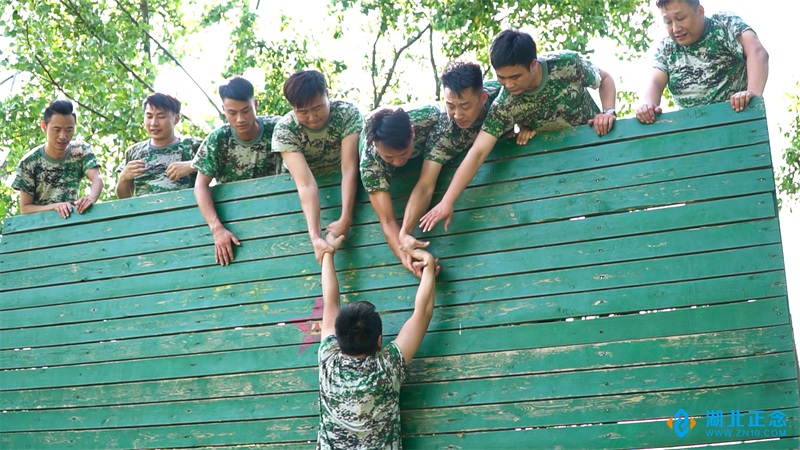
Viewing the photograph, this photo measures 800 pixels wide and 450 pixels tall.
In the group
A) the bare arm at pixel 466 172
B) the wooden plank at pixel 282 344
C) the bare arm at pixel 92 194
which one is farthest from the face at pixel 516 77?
the bare arm at pixel 92 194

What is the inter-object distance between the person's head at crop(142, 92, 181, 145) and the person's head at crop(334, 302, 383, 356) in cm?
250

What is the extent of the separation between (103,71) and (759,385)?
374 inches

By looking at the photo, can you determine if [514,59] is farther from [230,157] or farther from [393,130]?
[230,157]

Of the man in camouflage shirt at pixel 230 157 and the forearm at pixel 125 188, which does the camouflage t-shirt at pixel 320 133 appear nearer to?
the man in camouflage shirt at pixel 230 157

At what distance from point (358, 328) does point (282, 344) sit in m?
1.03

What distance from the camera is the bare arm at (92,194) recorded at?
630cm

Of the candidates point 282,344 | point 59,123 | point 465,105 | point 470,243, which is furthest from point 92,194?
point 465,105

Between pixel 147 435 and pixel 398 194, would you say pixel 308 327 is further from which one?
pixel 147 435

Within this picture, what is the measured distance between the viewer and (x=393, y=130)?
4.69 m

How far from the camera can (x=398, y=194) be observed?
525cm

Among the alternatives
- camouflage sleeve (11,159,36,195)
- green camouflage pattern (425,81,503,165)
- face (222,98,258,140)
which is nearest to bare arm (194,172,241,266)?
face (222,98,258,140)

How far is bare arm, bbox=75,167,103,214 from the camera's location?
630 cm

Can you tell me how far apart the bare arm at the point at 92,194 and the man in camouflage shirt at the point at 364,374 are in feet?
7.94

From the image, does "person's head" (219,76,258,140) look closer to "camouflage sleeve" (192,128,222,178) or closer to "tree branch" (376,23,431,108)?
"camouflage sleeve" (192,128,222,178)
